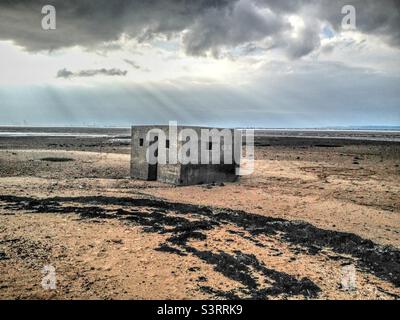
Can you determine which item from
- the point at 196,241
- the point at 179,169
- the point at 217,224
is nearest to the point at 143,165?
the point at 179,169

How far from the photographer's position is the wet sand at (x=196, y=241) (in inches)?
216

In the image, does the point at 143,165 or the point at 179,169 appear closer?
the point at 179,169

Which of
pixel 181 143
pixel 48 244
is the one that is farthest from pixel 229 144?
pixel 48 244

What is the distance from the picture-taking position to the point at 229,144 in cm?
1622

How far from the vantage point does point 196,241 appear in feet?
25.2

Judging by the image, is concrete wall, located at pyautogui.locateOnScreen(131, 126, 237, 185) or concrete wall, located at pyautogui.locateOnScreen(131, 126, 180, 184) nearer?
concrete wall, located at pyautogui.locateOnScreen(131, 126, 237, 185)

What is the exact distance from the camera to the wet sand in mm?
5496

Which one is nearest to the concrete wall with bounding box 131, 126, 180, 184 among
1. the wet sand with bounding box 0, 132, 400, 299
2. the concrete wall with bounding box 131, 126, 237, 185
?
the concrete wall with bounding box 131, 126, 237, 185

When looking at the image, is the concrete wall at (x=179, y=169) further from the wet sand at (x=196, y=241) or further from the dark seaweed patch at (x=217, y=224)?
the dark seaweed patch at (x=217, y=224)

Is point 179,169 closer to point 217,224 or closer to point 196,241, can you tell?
point 217,224

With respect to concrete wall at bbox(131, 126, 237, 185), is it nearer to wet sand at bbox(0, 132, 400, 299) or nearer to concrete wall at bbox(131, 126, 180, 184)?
concrete wall at bbox(131, 126, 180, 184)
